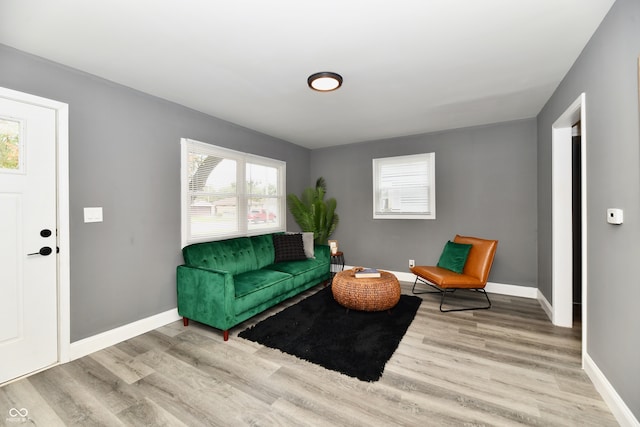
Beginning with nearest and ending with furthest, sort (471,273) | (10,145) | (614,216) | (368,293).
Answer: (614,216) < (10,145) < (368,293) < (471,273)

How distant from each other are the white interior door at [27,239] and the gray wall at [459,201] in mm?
4084

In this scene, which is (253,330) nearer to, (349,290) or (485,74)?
(349,290)

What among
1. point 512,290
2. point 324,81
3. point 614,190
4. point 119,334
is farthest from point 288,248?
point 614,190

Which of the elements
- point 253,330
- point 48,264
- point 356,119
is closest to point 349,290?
point 253,330

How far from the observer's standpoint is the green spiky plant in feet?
15.9

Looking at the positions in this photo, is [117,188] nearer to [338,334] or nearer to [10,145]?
[10,145]

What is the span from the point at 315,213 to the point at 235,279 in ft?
6.95

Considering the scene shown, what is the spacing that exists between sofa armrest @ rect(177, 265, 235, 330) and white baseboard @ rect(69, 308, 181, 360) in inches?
6.9

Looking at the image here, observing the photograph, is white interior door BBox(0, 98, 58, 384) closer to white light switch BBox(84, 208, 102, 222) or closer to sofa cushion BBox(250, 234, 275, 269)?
white light switch BBox(84, 208, 102, 222)

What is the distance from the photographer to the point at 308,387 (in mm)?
1941

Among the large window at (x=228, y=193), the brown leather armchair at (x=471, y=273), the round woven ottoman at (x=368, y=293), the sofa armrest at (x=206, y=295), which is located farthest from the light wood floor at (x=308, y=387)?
the large window at (x=228, y=193)

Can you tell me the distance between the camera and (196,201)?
3.39 meters

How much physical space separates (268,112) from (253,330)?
2654 mm

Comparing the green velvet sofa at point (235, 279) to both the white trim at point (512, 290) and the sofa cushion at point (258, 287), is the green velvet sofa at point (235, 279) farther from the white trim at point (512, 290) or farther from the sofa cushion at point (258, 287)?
the white trim at point (512, 290)
